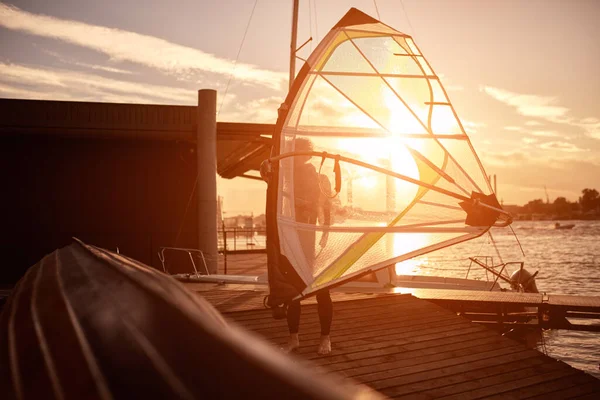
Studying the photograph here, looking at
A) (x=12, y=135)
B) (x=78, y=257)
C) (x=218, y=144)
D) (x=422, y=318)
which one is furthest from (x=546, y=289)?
(x=78, y=257)

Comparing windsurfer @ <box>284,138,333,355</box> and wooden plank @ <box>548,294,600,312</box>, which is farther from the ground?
windsurfer @ <box>284,138,333,355</box>

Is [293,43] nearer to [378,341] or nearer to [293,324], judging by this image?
[293,324]

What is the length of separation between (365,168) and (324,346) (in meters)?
2.26

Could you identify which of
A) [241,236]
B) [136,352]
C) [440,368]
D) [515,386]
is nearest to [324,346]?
[440,368]

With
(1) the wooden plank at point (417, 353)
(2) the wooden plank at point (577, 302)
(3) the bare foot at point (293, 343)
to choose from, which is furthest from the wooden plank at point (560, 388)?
(2) the wooden plank at point (577, 302)

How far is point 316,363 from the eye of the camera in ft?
19.9

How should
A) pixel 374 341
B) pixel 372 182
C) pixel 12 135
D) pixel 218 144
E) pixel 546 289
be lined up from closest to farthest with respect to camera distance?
pixel 372 182, pixel 374 341, pixel 12 135, pixel 218 144, pixel 546 289

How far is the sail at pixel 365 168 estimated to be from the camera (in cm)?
600

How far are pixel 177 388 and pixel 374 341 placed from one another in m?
5.75

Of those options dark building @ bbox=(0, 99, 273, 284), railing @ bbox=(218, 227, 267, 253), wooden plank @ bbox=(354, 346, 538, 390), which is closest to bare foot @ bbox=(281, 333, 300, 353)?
wooden plank @ bbox=(354, 346, 538, 390)

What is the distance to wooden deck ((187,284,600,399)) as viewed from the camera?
5500 millimetres

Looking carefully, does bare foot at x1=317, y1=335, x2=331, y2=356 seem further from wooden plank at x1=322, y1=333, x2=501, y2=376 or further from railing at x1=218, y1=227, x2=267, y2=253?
A: railing at x1=218, y1=227, x2=267, y2=253

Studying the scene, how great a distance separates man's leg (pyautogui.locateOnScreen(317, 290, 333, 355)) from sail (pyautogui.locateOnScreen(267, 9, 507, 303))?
0.37m

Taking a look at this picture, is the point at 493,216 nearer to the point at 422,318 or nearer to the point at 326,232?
the point at 326,232
